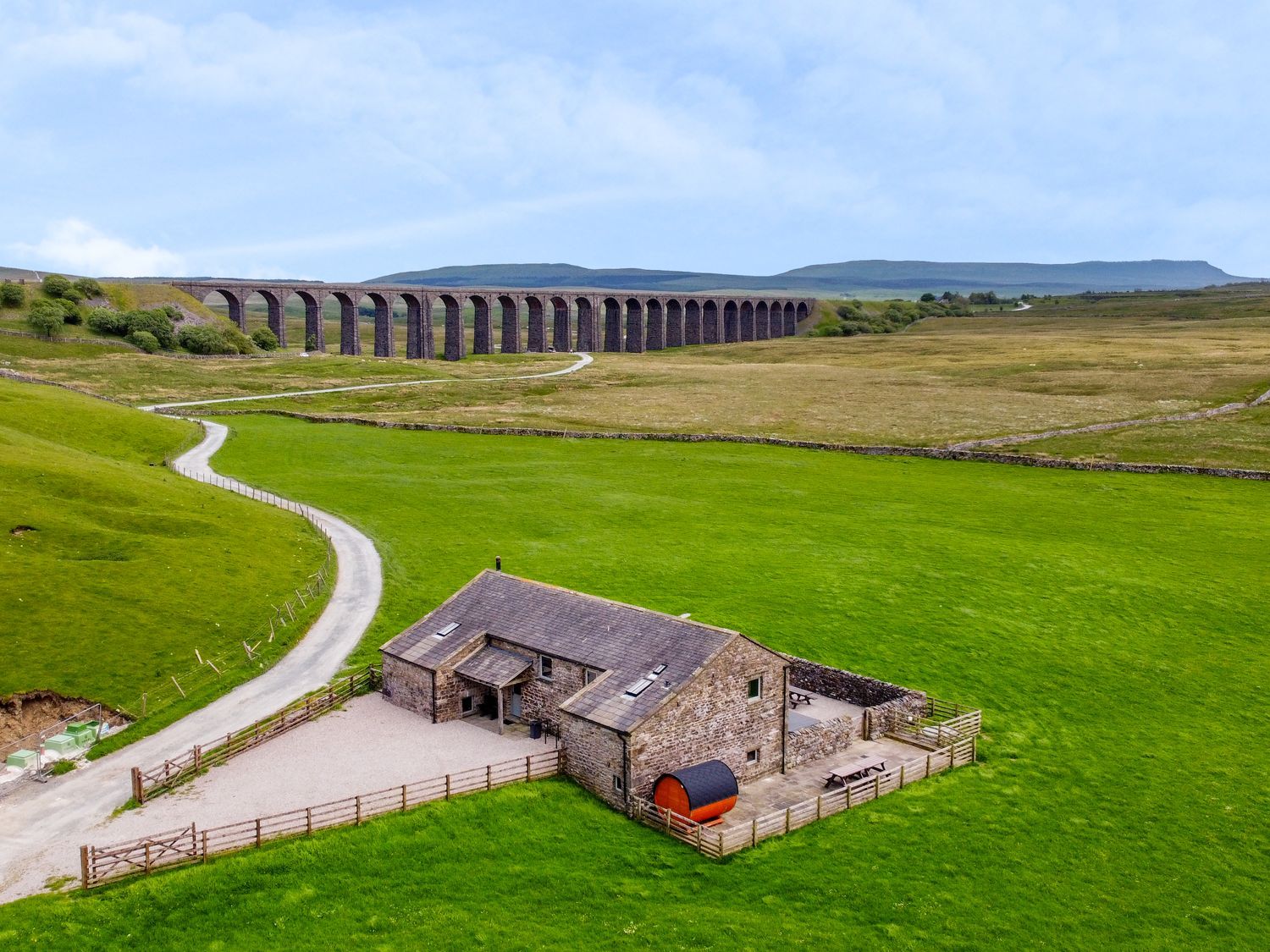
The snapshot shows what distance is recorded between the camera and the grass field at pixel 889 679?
26953mm

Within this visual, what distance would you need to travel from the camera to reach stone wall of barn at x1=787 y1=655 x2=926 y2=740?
3919 centimetres

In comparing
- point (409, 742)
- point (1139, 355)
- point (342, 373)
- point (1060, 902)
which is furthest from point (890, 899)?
point (1139, 355)

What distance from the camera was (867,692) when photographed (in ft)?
135

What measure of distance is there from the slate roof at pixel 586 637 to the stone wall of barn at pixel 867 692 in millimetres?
6114

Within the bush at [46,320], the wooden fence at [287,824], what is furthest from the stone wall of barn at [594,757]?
the bush at [46,320]

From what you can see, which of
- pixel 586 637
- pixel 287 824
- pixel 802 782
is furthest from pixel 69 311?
pixel 802 782

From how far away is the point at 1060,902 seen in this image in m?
28.6

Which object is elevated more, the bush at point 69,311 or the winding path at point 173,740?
the bush at point 69,311

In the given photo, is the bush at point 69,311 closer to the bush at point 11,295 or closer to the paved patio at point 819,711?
the bush at point 11,295

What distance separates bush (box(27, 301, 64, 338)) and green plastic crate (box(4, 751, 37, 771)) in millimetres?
116803

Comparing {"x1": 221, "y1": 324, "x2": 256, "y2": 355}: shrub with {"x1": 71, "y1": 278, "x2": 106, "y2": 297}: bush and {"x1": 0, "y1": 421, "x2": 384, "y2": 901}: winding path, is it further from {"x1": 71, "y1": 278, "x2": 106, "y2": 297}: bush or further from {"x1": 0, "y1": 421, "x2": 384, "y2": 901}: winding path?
{"x1": 0, "y1": 421, "x2": 384, "y2": 901}: winding path

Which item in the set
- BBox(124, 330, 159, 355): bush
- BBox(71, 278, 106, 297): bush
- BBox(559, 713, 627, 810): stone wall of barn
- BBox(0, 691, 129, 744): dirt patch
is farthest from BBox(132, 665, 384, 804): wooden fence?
BBox(71, 278, 106, 297): bush

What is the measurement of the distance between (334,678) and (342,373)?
4049 inches

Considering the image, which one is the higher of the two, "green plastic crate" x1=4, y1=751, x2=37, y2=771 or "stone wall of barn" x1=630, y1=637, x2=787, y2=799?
"stone wall of barn" x1=630, y1=637, x2=787, y2=799
